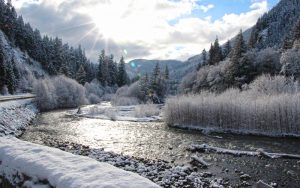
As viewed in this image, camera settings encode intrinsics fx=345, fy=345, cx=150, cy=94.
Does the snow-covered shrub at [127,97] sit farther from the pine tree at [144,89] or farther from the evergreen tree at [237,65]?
the evergreen tree at [237,65]

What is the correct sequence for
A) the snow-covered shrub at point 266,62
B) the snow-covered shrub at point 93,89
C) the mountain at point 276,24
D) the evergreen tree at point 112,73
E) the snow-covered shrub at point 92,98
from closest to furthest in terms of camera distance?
the snow-covered shrub at point 266,62
the snow-covered shrub at point 92,98
the snow-covered shrub at point 93,89
the evergreen tree at point 112,73
the mountain at point 276,24

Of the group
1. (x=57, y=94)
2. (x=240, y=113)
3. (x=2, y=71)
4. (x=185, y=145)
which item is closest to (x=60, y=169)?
(x=185, y=145)

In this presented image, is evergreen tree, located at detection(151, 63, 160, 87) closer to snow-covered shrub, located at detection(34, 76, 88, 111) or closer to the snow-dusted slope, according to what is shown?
snow-covered shrub, located at detection(34, 76, 88, 111)

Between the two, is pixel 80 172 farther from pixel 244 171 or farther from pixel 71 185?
pixel 244 171

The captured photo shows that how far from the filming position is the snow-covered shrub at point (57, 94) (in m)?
66.4

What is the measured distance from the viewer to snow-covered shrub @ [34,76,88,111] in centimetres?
6638

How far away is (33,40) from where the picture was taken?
116 m

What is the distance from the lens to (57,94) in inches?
2916

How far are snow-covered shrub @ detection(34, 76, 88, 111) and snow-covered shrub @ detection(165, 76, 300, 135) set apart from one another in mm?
34106

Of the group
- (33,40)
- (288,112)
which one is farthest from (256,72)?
(33,40)

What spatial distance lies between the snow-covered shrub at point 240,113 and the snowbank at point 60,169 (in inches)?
1097

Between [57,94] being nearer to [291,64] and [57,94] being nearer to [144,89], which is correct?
[144,89]

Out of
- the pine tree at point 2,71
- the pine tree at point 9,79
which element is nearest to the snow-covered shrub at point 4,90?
the pine tree at point 2,71

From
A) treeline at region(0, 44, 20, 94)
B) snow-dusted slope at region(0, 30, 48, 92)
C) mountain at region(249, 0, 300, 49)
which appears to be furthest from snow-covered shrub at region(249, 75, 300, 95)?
mountain at region(249, 0, 300, 49)
